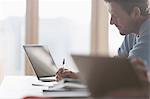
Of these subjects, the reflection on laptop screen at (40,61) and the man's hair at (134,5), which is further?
the reflection on laptop screen at (40,61)

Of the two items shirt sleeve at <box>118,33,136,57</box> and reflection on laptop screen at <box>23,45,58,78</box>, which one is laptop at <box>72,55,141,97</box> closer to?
reflection on laptop screen at <box>23,45,58,78</box>

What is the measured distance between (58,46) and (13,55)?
1.74 feet

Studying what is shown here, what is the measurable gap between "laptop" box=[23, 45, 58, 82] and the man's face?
54cm

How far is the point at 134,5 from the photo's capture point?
74.3 inches

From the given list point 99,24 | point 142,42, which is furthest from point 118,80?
point 99,24

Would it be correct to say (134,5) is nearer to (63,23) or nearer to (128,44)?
(128,44)

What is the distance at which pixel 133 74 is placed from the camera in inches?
30.6

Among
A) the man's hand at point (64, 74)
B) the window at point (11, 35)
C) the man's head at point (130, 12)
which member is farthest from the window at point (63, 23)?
the man's head at point (130, 12)

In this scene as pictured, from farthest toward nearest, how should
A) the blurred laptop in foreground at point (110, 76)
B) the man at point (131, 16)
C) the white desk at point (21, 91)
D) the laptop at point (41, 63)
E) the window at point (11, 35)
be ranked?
1. the window at point (11, 35)
2. the laptop at point (41, 63)
3. the man at point (131, 16)
4. the white desk at point (21, 91)
5. the blurred laptop in foreground at point (110, 76)

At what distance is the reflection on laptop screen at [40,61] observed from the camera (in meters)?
2.16

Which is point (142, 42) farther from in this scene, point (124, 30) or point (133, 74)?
point (133, 74)

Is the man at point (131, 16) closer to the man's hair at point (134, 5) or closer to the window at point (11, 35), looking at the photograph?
the man's hair at point (134, 5)

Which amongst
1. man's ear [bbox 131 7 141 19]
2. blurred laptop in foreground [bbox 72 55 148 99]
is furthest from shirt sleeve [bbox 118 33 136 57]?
blurred laptop in foreground [bbox 72 55 148 99]

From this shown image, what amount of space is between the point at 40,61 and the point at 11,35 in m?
1.70
